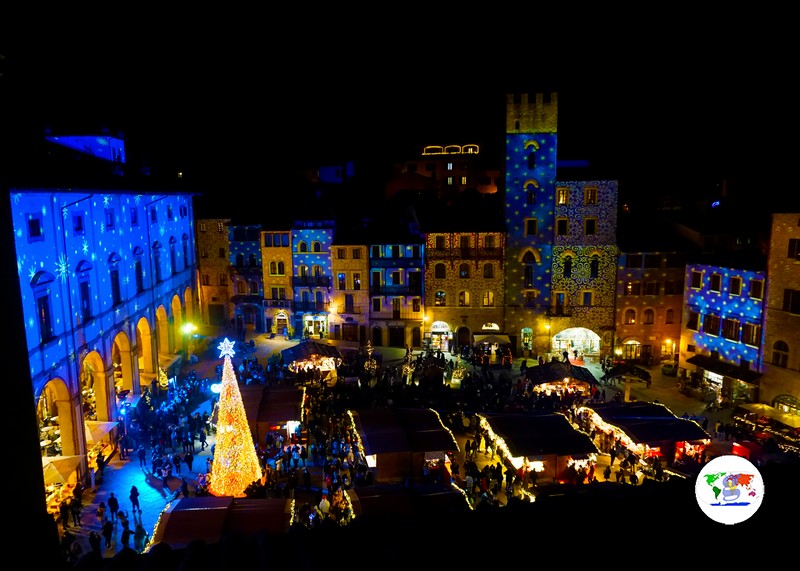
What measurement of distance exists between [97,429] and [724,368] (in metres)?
29.3

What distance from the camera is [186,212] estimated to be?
41281 millimetres

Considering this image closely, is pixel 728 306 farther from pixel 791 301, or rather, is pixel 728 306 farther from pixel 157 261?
pixel 157 261

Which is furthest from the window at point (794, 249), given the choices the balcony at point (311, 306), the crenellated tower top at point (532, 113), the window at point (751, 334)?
the balcony at point (311, 306)

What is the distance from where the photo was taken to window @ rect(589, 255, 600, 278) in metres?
37.4

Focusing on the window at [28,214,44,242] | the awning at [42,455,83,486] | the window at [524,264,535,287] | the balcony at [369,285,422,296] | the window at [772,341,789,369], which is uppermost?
the window at [28,214,44,242]

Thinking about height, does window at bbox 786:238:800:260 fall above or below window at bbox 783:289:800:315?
above

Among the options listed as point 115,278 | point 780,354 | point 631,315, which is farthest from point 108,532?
point 631,315

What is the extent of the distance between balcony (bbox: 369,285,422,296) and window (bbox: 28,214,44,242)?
893 inches

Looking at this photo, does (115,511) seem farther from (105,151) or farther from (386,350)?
(386,350)

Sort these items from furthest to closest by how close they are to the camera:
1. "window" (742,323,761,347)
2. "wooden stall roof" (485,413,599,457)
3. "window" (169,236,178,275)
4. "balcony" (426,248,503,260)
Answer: "balcony" (426,248,503,260), "window" (169,236,178,275), "window" (742,323,761,347), "wooden stall roof" (485,413,599,457)

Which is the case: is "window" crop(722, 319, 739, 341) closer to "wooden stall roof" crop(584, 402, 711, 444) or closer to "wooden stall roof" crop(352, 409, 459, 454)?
"wooden stall roof" crop(584, 402, 711, 444)

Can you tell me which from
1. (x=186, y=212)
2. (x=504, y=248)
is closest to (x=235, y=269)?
(x=186, y=212)

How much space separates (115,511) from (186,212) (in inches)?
1041

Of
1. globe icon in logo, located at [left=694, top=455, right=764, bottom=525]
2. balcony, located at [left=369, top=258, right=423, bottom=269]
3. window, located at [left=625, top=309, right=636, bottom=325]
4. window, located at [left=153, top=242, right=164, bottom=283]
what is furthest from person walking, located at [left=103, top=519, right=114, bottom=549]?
window, located at [left=625, top=309, right=636, bottom=325]
